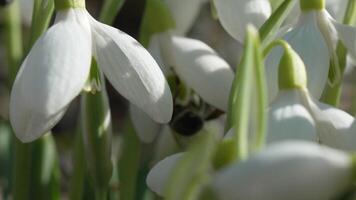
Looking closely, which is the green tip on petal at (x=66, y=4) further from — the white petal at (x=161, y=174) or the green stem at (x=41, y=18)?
the white petal at (x=161, y=174)

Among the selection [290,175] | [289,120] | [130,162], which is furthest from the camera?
[130,162]

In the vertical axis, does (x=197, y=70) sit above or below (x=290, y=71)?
below

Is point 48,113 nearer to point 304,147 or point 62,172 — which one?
point 304,147

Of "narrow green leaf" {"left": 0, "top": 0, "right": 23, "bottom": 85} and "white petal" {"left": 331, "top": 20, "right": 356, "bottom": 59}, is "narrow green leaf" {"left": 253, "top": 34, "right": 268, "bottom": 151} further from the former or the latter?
"narrow green leaf" {"left": 0, "top": 0, "right": 23, "bottom": 85}

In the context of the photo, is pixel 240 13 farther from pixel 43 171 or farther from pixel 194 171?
pixel 194 171

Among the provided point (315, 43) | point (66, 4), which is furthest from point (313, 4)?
point (66, 4)

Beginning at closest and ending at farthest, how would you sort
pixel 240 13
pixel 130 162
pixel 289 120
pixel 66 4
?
pixel 289 120
pixel 66 4
pixel 240 13
pixel 130 162

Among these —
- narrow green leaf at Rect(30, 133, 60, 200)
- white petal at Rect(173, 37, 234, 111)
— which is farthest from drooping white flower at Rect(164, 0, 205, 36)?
narrow green leaf at Rect(30, 133, 60, 200)
